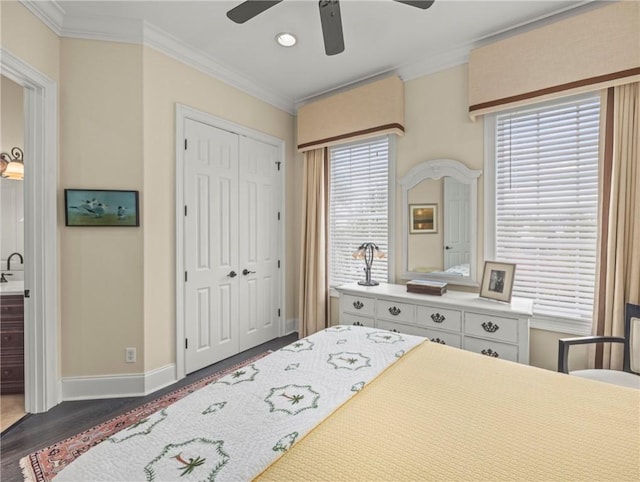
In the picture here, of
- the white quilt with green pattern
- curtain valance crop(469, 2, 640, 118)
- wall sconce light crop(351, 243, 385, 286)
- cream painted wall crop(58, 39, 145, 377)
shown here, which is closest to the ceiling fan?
curtain valance crop(469, 2, 640, 118)

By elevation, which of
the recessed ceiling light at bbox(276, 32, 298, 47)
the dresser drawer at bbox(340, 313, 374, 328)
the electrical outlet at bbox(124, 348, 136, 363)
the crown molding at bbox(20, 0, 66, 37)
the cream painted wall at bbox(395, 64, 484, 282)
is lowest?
the electrical outlet at bbox(124, 348, 136, 363)

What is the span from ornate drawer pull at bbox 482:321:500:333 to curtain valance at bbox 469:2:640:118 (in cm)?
168

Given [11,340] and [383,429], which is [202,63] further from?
[383,429]

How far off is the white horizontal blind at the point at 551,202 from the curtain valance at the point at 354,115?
0.95 m

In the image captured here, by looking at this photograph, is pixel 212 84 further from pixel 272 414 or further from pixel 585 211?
pixel 585 211

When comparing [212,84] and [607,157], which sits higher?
[212,84]

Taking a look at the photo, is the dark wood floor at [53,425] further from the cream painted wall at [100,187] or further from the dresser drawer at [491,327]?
the dresser drawer at [491,327]

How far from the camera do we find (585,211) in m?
2.28

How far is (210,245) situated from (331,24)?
7.00ft

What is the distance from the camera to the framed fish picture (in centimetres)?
242

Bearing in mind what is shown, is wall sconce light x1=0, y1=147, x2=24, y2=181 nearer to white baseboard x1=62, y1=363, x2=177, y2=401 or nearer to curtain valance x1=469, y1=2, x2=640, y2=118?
white baseboard x1=62, y1=363, x2=177, y2=401

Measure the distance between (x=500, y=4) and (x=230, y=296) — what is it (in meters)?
3.36

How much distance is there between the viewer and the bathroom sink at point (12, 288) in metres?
2.54

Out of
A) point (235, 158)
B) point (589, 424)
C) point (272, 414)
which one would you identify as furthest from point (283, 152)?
point (589, 424)
